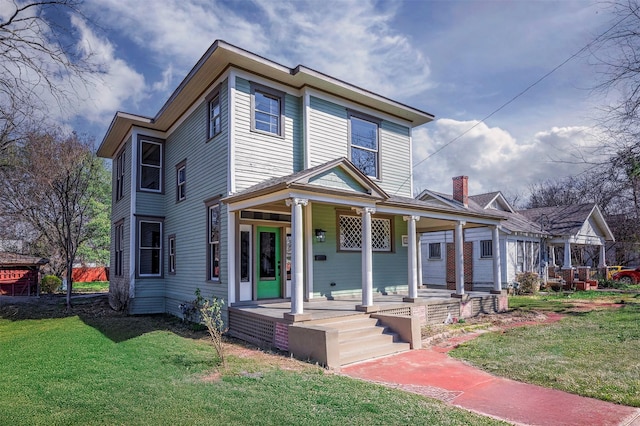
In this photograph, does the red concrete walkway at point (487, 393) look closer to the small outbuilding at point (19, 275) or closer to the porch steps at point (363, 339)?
the porch steps at point (363, 339)

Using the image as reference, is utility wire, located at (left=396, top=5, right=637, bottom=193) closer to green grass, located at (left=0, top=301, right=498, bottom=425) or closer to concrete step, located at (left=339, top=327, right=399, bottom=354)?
concrete step, located at (left=339, top=327, right=399, bottom=354)

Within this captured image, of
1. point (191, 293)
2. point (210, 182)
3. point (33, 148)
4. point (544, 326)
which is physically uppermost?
point (33, 148)

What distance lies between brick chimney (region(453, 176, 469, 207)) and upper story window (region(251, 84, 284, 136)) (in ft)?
24.7

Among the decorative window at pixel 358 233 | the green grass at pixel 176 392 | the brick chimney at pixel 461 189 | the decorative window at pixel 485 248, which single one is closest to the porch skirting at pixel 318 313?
the green grass at pixel 176 392

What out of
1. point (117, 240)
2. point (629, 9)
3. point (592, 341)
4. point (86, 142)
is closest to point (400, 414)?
point (592, 341)

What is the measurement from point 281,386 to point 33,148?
13.0m

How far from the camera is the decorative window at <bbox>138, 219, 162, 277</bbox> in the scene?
13773 millimetres

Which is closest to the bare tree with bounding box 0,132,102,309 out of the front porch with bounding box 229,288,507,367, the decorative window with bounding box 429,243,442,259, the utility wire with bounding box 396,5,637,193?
the front porch with bounding box 229,288,507,367

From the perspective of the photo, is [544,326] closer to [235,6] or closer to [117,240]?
[235,6]

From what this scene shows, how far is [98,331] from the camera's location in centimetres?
996

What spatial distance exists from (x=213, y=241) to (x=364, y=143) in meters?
5.32

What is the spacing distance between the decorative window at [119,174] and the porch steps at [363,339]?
11084 mm

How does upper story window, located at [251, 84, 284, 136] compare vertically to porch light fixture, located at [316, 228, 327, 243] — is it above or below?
above

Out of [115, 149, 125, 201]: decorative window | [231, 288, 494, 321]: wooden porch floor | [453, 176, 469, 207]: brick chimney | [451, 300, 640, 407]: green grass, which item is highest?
[115, 149, 125, 201]: decorative window
